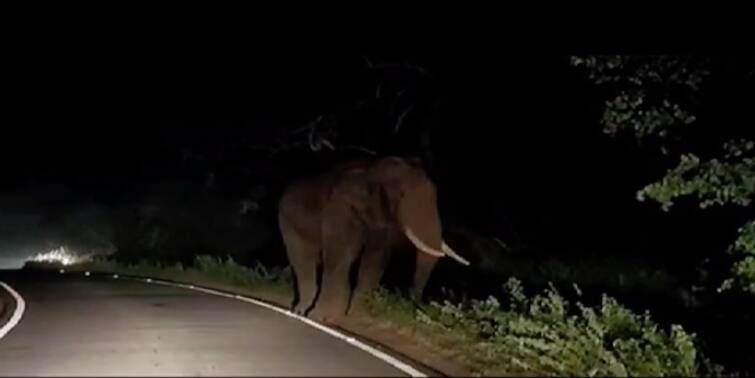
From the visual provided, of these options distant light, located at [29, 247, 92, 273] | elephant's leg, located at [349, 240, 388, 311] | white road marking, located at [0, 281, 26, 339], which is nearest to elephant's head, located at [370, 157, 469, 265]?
elephant's leg, located at [349, 240, 388, 311]

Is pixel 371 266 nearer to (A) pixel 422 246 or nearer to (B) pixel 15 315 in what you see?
(A) pixel 422 246

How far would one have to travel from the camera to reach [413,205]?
19.3 m

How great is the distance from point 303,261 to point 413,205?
11.7 ft

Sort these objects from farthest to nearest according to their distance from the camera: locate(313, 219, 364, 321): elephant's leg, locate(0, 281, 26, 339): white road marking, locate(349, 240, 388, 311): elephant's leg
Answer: locate(349, 240, 388, 311): elephant's leg
locate(313, 219, 364, 321): elephant's leg
locate(0, 281, 26, 339): white road marking

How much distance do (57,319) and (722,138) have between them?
453 inches

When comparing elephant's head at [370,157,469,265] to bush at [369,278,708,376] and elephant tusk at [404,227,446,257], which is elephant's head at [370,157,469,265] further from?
bush at [369,278,708,376]

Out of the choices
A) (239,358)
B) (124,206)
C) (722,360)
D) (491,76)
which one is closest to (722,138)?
(722,360)

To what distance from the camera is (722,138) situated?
53.6ft

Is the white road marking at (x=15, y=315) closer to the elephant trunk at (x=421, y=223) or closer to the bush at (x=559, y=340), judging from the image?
the bush at (x=559, y=340)

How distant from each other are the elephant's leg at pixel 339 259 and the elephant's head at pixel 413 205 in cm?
78

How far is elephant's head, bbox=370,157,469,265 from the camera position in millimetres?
19219

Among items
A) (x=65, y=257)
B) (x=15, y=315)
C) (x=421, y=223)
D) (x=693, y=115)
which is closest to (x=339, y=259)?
(x=421, y=223)

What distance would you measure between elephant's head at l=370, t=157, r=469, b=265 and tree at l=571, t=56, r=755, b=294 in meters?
4.56

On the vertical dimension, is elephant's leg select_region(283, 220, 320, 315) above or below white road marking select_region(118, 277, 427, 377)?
above
